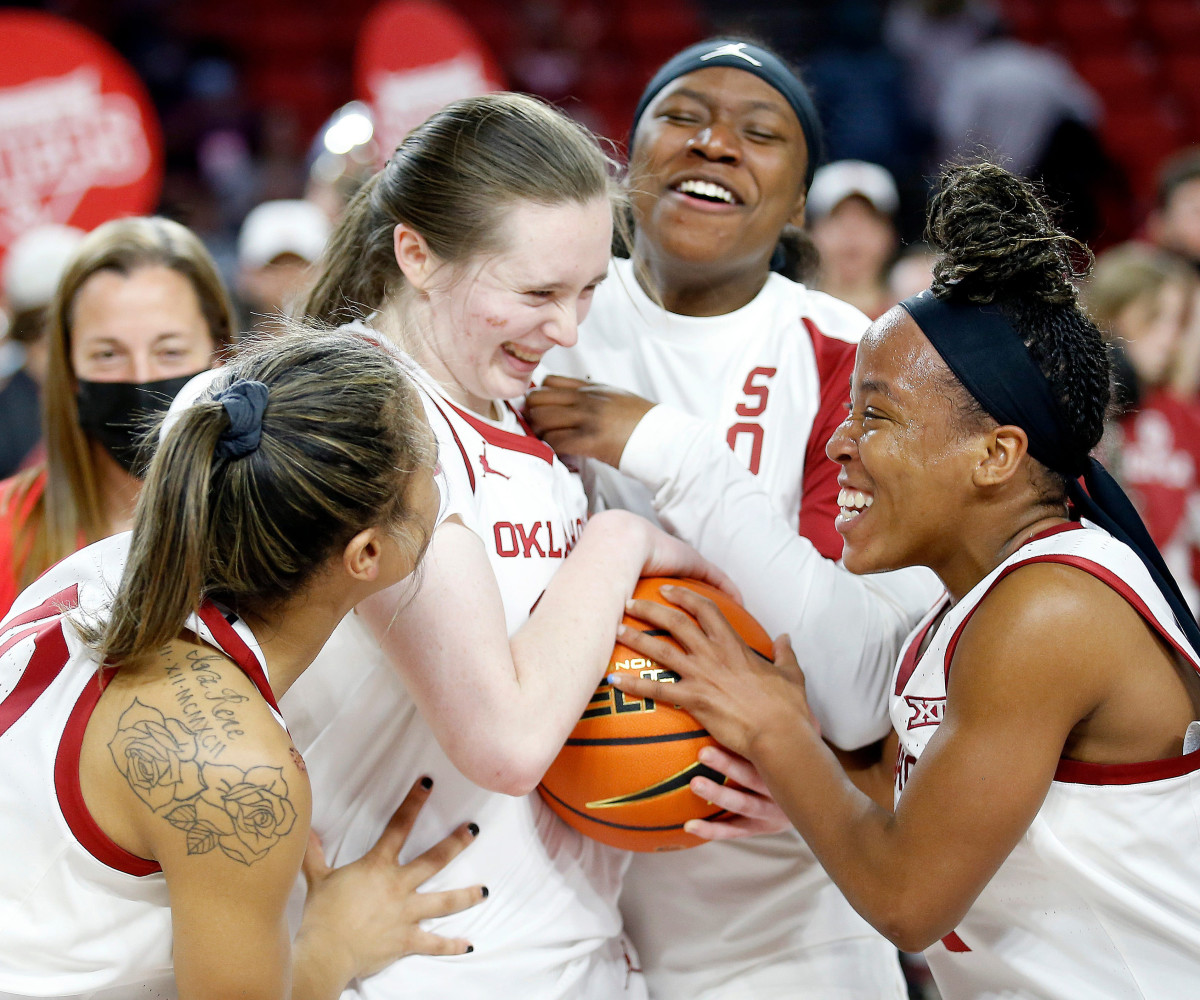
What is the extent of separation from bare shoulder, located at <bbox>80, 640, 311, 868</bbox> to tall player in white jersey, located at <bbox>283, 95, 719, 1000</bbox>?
0.35 meters

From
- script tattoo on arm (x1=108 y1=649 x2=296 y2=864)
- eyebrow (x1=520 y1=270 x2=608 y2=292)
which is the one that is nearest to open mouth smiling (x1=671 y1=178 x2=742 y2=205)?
eyebrow (x1=520 y1=270 x2=608 y2=292)

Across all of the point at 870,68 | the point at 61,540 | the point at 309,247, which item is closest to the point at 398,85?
the point at 309,247

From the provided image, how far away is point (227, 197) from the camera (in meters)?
8.48

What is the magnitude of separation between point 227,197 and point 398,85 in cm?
215

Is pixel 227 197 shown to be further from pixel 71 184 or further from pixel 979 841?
pixel 979 841

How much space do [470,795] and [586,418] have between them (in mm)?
756

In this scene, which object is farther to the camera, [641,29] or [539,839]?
[641,29]

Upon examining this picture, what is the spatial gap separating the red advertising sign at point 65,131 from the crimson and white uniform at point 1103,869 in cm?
534

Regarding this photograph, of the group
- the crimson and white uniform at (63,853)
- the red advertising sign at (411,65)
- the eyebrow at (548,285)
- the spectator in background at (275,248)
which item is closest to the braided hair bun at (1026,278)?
the eyebrow at (548,285)

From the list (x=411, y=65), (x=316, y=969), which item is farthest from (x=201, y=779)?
(x=411, y=65)

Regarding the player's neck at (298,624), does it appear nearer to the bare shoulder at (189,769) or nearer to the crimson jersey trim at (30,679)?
the bare shoulder at (189,769)

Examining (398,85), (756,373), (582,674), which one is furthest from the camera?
(398,85)

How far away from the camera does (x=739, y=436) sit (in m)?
2.65

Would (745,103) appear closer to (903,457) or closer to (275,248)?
(903,457)
